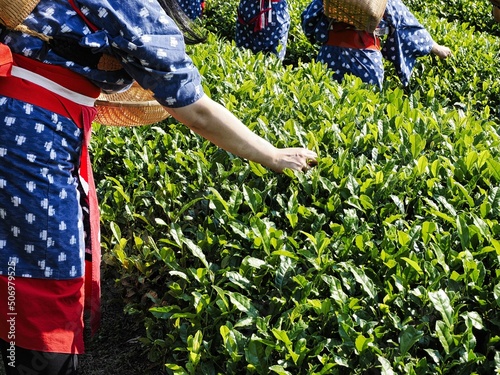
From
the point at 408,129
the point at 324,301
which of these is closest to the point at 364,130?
the point at 408,129

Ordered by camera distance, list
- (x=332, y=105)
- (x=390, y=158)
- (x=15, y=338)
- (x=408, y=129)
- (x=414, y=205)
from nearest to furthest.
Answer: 1. (x=15, y=338)
2. (x=414, y=205)
3. (x=390, y=158)
4. (x=408, y=129)
5. (x=332, y=105)

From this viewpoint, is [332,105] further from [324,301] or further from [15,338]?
[15,338]

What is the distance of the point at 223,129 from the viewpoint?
2.50m

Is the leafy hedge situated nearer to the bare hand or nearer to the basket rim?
the bare hand

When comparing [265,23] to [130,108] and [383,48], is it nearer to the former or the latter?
[383,48]

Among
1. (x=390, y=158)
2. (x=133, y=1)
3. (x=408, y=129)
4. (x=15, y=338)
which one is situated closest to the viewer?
(x=133, y=1)

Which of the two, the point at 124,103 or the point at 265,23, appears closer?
the point at 124,103

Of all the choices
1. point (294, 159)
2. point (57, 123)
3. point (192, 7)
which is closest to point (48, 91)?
A: point (57, 123)

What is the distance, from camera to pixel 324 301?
7.57 ft

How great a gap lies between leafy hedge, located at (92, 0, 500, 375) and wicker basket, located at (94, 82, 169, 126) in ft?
1.29

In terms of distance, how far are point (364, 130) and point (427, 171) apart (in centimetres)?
52

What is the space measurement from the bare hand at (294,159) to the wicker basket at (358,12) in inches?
86.5

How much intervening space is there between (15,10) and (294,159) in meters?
1.16

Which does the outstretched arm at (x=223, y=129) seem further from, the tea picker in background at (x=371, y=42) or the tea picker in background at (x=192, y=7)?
the tea picker in background at (x=192, y=7)
